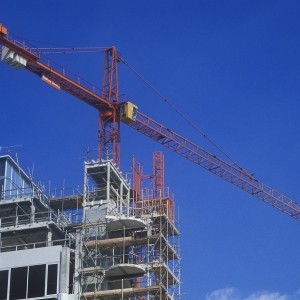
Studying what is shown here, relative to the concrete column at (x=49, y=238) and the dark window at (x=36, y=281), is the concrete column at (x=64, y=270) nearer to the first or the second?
the dark window at (x=36, y=281)

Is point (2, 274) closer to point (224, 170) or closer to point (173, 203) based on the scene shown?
point (173, 203)

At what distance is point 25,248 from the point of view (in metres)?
106

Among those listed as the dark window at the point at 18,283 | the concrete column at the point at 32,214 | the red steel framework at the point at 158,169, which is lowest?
the dark window at the point at 18,283

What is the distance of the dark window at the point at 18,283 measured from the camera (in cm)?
9851

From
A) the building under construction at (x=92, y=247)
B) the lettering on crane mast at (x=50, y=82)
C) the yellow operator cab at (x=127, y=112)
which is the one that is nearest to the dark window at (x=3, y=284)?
the building under construction at (x=92, y=247)

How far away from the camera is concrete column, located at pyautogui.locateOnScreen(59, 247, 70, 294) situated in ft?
322

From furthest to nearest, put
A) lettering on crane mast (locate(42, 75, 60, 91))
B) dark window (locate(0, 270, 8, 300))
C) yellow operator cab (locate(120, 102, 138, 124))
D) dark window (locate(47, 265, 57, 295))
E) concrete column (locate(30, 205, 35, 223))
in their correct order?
yellow operator cab (locate(120, 102, 138, 124)), lettering on crane mast (locate(42, 75, 60, 91)), concrete column (locate(30, 205, 35, 223)), dark window (locate(0, 270, 8, 300)), dark window (locate(47, 265, 57, 295))

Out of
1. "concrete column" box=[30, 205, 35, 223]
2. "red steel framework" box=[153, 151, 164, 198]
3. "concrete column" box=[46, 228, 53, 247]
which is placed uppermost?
"red steel framework" box=[153, 151, 164, 198]

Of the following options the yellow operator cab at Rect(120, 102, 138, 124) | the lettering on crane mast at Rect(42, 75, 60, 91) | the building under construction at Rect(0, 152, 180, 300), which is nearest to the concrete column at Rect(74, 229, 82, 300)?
the building under construction at Rect(0, 152, 180, 300)

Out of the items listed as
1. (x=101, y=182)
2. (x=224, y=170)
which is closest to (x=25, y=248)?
(x=101, y=182)

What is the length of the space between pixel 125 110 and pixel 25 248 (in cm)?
4941

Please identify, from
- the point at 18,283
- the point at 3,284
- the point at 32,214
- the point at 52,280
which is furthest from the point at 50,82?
the point at 52,280

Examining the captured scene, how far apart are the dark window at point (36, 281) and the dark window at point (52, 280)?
0.55 metres

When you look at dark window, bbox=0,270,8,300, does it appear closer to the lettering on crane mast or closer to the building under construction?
the building under construction
